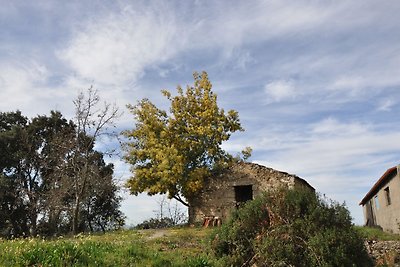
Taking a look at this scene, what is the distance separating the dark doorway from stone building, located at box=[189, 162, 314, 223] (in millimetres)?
175

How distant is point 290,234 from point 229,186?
17974 mm

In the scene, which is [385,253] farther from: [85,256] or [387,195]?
[387,195]

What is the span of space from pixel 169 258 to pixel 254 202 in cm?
289

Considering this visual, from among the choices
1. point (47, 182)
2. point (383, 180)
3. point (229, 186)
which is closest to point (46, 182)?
point (47, 182)

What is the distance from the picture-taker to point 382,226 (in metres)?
27.0

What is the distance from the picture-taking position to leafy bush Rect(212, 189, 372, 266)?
9.22 m

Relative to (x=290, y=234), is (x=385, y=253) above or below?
below

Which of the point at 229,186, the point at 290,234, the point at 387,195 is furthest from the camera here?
the point at 229,186

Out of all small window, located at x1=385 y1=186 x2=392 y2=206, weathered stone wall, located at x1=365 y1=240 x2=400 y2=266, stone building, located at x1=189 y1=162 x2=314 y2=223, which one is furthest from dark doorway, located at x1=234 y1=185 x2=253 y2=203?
weathered stone wall, located at x1=365 y1=240 x2=400 y2=266

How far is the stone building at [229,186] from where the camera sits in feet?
88.4

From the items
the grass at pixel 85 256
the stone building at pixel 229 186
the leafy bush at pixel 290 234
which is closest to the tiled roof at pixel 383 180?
the stone building at pixel 229 186

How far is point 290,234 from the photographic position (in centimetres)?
966

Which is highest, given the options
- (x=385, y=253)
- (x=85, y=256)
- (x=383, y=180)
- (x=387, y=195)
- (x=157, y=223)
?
(x=383, y=180)

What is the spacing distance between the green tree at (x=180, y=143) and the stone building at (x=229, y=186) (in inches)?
28.6
